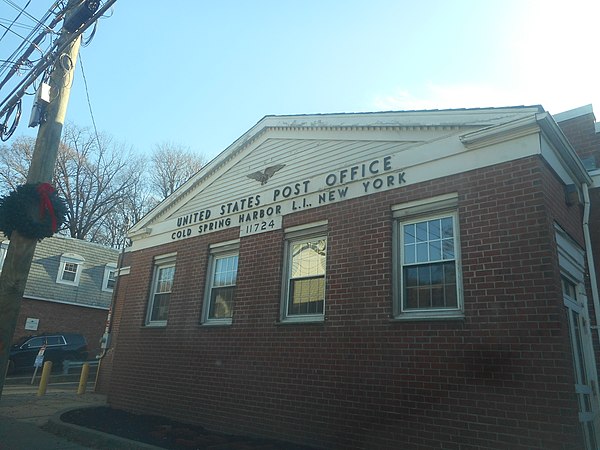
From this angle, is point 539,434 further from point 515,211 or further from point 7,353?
point 7,353

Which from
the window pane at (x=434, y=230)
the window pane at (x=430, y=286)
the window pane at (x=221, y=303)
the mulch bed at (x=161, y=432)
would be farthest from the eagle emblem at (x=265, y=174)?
the mulch bed at (x=161, y=432)

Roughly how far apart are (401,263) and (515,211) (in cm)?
183

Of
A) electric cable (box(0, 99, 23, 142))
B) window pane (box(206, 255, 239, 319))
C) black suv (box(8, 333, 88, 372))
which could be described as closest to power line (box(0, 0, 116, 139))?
electric cable (box(0, 99, 23, 142))

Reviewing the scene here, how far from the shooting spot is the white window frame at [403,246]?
6.50m

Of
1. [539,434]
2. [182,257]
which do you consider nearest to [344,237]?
[539,434]

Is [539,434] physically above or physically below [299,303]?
below

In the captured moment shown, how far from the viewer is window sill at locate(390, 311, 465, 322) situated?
631cm

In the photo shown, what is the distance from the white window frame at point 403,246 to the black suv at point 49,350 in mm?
19570

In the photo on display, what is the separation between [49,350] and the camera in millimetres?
21828

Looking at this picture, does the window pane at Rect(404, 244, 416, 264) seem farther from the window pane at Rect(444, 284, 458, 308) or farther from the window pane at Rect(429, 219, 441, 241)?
the window pane at Rect(444, 284, 458, 308)

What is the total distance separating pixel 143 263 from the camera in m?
12.5

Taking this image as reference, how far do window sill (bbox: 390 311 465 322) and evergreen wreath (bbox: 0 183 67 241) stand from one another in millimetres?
4870

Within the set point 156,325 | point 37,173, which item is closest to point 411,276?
point 37,173

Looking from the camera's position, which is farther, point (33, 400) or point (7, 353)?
point (33, 400)
